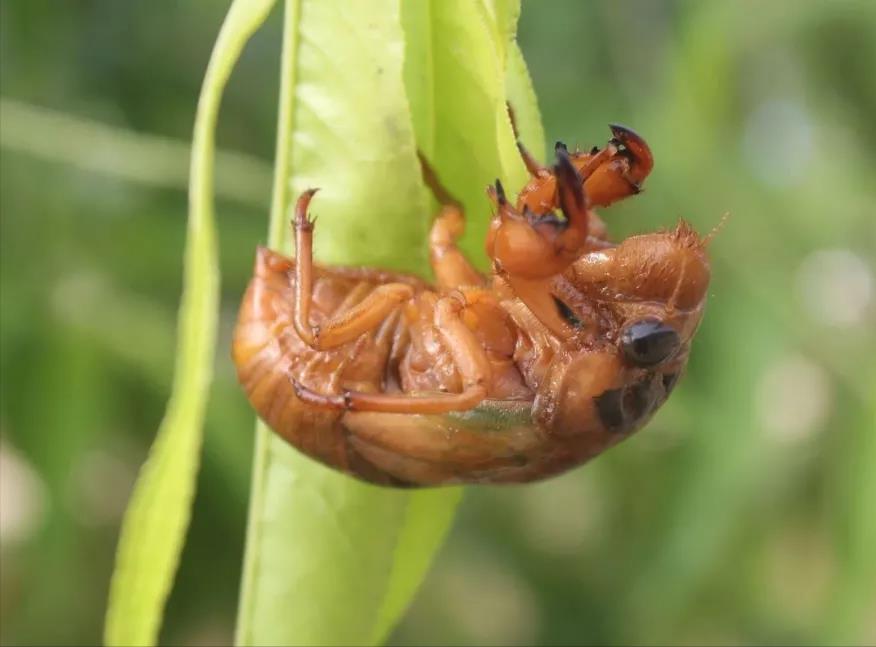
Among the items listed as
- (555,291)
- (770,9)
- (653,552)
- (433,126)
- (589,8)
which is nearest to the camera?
(433,126)

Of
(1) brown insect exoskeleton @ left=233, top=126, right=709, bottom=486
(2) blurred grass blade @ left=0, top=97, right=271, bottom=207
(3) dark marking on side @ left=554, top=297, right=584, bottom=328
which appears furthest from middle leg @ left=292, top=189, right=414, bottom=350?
(2) blurred grass blade @ left=0, top=97, right=271, bottom=207

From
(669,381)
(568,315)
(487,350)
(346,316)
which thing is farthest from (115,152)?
(669,381)

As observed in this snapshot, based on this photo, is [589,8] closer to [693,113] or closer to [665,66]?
[665,66]

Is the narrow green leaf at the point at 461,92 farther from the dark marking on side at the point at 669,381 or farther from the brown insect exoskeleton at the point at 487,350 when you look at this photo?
the dark marking on side at the point at 669,381

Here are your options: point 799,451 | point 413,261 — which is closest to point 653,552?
point 799,451

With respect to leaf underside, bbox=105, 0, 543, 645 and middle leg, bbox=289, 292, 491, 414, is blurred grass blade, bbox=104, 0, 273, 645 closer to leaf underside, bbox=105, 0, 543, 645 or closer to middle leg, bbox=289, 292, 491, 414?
leaf underside, bbox=105, 0, 543, 645

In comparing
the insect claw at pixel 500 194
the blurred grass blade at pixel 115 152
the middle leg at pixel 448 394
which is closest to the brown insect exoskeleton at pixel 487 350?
the middle leg at pixel 448 394
